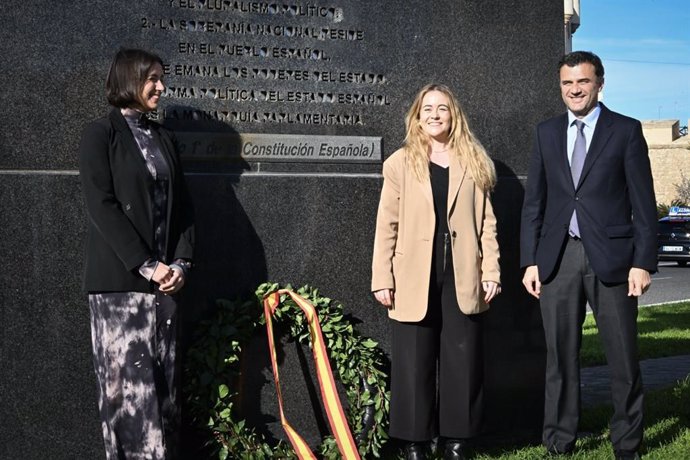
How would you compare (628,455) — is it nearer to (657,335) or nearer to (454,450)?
(454,450)

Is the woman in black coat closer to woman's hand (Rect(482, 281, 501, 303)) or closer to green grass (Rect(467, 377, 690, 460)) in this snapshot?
woman's hand (Rect(482, 281, 501, 303))

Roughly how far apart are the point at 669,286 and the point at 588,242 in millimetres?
13680

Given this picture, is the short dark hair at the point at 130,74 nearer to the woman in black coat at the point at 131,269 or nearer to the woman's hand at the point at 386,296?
the woman in black coat at the point at 131,269


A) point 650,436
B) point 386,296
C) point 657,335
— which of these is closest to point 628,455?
point 650,436

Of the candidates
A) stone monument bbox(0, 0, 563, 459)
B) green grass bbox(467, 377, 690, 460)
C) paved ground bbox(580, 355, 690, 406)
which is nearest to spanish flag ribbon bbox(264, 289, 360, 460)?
stone monument bbox(0, 0, 563, 459)

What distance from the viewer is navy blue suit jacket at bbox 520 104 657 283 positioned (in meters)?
4.85

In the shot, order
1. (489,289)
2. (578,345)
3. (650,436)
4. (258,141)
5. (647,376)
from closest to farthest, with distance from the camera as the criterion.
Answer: (489,289) → (578,345) → (258,141) → (650,436) → (647,376)

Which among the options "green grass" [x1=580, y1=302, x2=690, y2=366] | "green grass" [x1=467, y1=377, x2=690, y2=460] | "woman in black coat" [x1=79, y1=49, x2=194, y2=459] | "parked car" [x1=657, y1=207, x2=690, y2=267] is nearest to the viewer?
"woman in black coat" [x1=79, y1=49, x2=194, y2=459]

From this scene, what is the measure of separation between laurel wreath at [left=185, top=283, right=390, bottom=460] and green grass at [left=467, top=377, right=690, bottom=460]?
2.36ft

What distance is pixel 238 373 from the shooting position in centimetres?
519

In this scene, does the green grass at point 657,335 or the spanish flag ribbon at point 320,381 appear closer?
the spanish flag ribbon at point 320,381

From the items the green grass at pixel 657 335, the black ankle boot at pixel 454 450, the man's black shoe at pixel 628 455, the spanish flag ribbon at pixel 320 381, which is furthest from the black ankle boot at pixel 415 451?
the green grass at pixel 657 335

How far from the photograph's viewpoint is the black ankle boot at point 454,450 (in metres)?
4.95

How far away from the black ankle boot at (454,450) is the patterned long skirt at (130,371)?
1.54 metres
